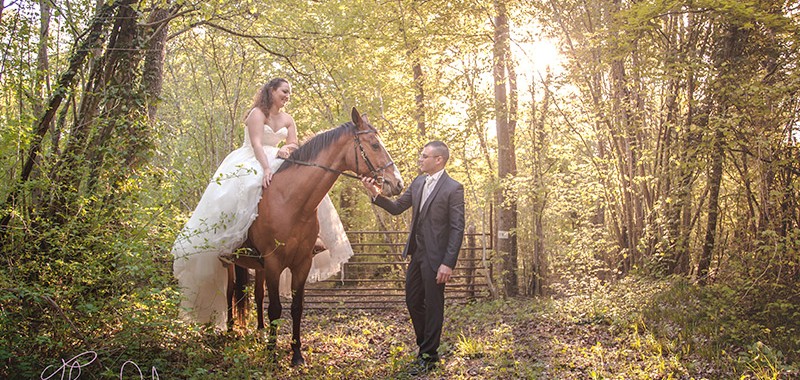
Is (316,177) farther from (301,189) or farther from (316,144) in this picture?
(316,144)

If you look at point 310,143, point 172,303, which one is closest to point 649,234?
point 310,143

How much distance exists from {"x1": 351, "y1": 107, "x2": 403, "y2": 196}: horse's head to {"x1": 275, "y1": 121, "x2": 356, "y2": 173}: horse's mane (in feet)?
0.42

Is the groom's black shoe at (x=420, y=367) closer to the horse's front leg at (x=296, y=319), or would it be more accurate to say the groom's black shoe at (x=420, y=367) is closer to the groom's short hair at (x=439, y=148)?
Answer: the horse's front leg at (x=296, y=319)

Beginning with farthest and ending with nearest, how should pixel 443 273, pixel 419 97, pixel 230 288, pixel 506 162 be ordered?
1. pixel 419 97
2. pixel 506 162
3. pixel 230 288
4. pixel 443 273

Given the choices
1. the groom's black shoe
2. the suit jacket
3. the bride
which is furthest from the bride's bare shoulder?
the groom's black shoe

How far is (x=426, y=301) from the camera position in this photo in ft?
18.1

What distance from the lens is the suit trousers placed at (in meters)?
5.48

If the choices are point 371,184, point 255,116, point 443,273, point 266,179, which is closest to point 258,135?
point 255,116

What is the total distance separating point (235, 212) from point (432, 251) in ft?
6.08

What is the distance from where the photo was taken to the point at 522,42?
1163 centimetres

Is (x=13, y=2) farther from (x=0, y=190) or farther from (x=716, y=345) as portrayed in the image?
(x=716, y=345)

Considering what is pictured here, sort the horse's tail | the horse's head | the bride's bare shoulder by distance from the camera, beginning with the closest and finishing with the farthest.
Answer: the horse's head, the bride's bare shoulder, the horse's tail

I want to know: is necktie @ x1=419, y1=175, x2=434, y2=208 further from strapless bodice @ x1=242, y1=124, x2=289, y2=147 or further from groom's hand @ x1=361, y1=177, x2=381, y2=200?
strapless bodice @ x1=242, y1=124, x2=289, y2=147

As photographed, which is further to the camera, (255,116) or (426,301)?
(255,116)
